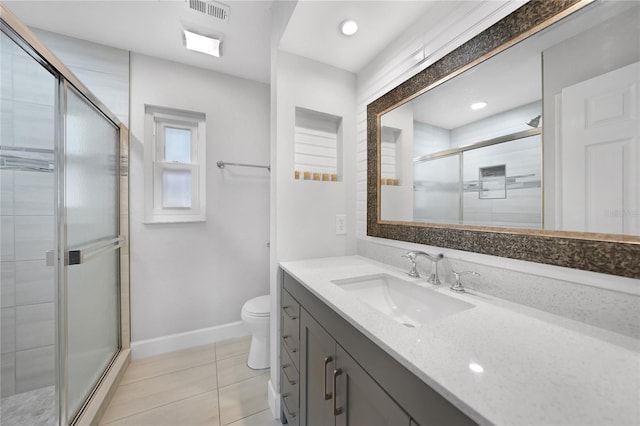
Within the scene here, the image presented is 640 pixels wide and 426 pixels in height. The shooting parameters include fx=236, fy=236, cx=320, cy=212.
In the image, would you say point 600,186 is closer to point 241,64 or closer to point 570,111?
point 570,111

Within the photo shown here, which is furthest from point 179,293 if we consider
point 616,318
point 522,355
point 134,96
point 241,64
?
point 616,318

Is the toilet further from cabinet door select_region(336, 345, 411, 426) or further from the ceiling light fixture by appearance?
the ceiling light fixture

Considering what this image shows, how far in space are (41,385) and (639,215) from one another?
2.71m

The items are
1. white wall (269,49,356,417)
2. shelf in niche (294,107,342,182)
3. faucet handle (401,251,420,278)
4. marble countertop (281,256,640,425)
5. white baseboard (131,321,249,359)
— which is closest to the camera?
marble countertop (281,256,640,425)

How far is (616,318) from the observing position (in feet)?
2.03

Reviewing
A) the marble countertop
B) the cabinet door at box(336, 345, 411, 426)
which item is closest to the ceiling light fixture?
the marble countertop

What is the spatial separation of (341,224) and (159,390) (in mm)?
1681

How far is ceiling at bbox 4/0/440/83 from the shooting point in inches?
48.1

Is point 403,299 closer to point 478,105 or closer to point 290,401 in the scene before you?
point 290,401

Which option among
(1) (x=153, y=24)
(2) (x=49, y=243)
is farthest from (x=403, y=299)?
(1) (x=153, y=24)

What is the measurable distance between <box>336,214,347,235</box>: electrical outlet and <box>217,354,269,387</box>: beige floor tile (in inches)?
48.6

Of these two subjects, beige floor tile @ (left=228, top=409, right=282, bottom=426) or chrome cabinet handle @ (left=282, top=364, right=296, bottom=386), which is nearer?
chrome cabinet handle @ (left=282, top=364, right=296, bottom=386)

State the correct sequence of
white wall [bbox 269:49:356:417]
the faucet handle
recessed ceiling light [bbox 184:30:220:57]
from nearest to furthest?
the faucet handle < white wall [bbox 269:49:356:417] < recessed ceiling light [bbox 184:30:220:57]

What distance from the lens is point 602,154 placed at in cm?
65
